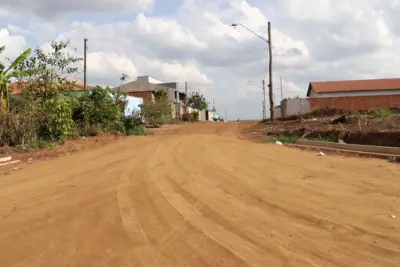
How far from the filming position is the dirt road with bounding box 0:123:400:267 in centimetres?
459

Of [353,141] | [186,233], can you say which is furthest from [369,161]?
[186,233]

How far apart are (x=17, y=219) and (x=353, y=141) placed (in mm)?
13361

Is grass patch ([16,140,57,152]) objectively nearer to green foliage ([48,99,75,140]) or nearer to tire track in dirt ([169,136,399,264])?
green foliage ([48,99,75,140])

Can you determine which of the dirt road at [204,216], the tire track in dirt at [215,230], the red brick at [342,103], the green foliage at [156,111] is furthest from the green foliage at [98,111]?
the red brick at [342,103]

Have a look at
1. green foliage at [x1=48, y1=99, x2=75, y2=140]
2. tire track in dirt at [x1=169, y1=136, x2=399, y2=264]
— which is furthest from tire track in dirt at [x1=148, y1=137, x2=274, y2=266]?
green foliage at [x1=48, y1=99, x2=75, y2=140]

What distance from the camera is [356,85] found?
57469mm

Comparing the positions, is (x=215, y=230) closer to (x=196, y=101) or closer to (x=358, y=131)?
(x=358, y=131)

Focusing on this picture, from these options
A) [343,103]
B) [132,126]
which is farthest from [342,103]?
[132,126]

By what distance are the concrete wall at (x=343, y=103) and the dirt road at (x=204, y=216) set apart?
27.2m

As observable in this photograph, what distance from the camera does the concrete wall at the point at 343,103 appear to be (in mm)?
36438

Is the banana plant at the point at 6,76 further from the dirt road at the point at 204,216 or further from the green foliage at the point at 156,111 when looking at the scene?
the green foliage at the point at 156,111

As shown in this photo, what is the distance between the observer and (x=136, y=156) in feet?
45.0

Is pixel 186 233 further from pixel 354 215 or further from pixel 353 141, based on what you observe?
pixel 353 141

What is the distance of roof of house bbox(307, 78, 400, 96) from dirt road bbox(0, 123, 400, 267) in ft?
159
